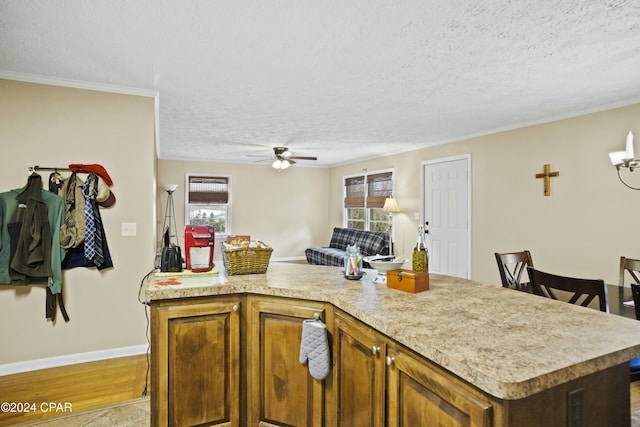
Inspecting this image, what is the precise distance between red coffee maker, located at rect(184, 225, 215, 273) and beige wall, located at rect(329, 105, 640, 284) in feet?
12.5

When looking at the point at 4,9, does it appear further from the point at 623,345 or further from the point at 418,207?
the point at 418,207

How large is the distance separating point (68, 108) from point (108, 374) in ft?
7.49

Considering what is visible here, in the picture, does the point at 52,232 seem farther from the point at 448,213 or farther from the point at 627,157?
the point at 448,213

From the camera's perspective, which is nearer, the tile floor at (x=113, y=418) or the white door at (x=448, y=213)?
the tile floor at (x=113, y=418)

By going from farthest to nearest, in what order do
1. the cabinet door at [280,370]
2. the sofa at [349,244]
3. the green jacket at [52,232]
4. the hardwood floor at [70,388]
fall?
the sofa at [349,244]
the green jacket at [52,232]
the hardwood floor at [70,388]
the cabinet door at [280,370]

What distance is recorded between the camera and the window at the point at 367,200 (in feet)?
22.1

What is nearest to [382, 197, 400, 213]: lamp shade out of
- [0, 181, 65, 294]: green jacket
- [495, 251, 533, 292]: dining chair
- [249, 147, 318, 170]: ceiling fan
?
[249, 147, 318, 170]: ceiling fan

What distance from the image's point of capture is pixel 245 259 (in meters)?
2.08

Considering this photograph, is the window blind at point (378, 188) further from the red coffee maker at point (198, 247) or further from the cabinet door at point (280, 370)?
the cabinet door at point (280, 370)

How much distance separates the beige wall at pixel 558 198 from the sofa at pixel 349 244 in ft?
5.19

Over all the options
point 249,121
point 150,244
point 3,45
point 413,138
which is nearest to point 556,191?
point 413,138

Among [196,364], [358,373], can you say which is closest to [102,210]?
[196,364]

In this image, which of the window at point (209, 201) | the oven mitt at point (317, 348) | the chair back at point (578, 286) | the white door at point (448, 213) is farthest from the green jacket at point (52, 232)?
the white door at point (448, 213)

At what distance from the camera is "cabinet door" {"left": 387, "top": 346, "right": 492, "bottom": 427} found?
92 cm
